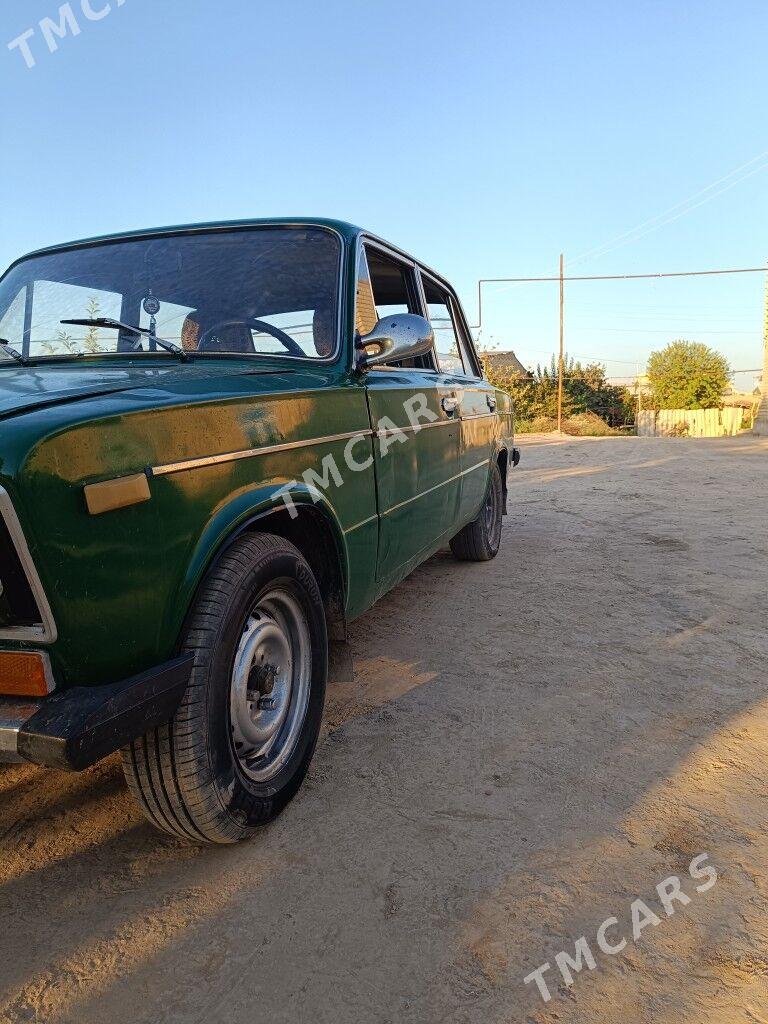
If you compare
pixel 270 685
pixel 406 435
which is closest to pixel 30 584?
pixel 270 685

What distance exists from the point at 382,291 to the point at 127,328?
4.56 feet

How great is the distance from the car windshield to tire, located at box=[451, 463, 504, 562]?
97.3 inches

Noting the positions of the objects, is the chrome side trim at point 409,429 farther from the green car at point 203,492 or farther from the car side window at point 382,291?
the car side window at point 382,291

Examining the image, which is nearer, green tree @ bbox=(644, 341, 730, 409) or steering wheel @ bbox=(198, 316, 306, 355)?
steering wheel @ bbox=(198, 316, 306, 355)

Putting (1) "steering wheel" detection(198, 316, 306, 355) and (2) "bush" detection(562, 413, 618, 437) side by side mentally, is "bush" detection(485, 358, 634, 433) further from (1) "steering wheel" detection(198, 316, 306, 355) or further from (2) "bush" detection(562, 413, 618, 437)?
(1) "steering wheel" detection(198, 316, 306, 355)

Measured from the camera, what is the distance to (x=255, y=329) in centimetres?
251

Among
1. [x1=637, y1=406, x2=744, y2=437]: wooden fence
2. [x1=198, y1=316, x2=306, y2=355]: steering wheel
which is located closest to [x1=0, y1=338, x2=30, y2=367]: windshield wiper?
[x1=198, y1=316, x2=306, y2=355]: steering wheel

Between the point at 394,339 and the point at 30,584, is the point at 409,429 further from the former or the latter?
the point at 30,584

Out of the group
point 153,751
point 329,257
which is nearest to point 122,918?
point 153,751

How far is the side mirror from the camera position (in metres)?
2.47

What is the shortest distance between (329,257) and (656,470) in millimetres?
9162

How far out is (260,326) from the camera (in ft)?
8.21

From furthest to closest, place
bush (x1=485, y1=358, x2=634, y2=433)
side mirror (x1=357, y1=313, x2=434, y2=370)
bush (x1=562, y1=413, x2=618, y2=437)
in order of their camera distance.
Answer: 1. bush (x1=485, y1=358, x2=634, y2=433)
2. bush (x1=562, y1=413, x2=618, y2=437)
3. side mirror (x1=357, y1=313, x2=434, y2=370)

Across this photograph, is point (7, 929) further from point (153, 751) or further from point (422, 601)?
point (422, 601)
